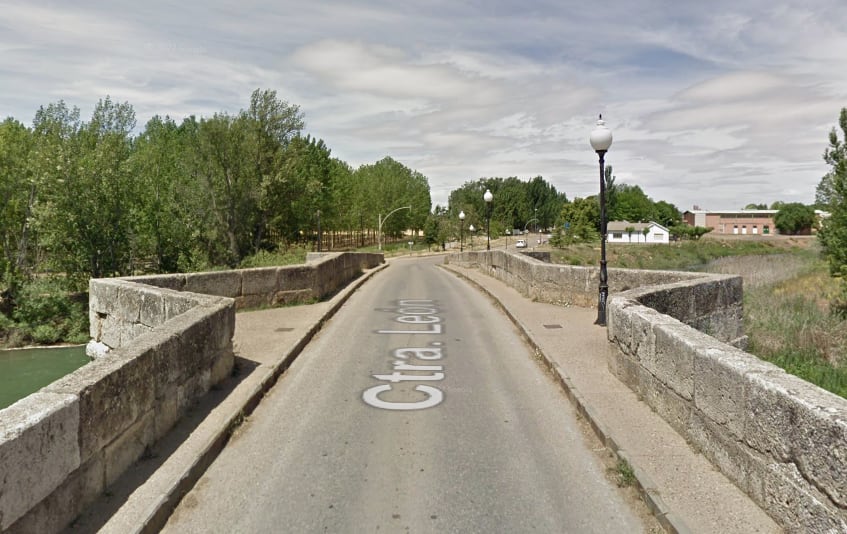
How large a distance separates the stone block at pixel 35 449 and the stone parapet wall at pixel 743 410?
460 cm

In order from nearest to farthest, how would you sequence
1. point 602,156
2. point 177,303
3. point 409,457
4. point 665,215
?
point 409,457 → point 177,303 → point 602,156 → point 665,215

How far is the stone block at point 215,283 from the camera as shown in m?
12.1

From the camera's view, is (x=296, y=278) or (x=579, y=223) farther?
(x=579, y=223)

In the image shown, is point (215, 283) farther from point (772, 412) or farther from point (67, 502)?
point (772, 412)

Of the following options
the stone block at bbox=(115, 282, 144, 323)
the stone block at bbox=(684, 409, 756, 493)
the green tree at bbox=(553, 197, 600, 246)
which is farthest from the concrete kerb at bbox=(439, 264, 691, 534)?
the green tree at bbox=(553, 197, 600, 246)

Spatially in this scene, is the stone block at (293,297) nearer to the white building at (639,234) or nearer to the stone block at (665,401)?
the stone block at (665,401)

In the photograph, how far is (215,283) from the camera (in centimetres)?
1262

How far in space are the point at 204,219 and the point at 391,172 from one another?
41.4 meters

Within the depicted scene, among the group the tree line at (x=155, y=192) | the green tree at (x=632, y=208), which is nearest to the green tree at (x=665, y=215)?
the green tree at (x=632, y=208)

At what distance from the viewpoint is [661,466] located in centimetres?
501

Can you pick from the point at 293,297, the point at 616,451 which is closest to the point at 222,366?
the point at 616,451

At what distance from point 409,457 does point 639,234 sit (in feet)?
337

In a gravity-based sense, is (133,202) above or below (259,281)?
above

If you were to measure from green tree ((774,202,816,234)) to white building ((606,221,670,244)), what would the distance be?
79.8ft
